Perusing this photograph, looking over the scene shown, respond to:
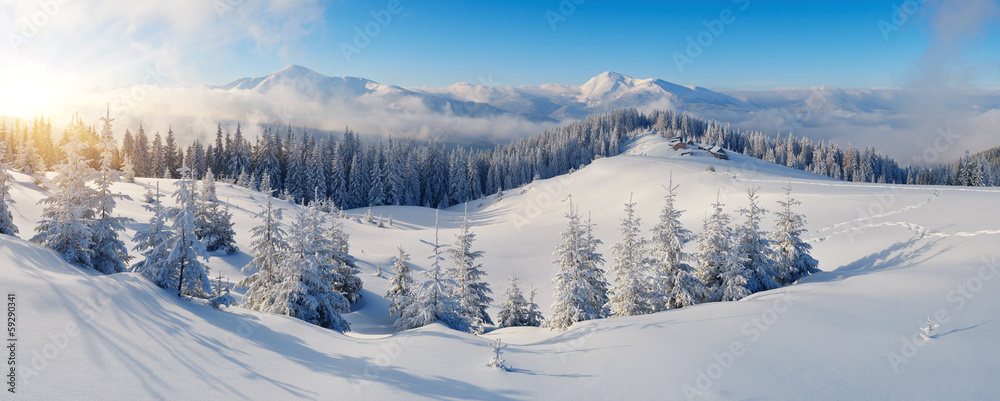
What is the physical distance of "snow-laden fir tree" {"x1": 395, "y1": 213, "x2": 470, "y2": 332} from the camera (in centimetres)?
1572

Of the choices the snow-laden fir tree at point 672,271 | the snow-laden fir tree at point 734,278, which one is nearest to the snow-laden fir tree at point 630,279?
the snow-laden fir tree at point 672,271

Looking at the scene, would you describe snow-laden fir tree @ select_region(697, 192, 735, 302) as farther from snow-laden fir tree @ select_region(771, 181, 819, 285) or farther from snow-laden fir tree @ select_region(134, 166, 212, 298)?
snow-laden fir tree @ select_region(134, 166, 212, 298)

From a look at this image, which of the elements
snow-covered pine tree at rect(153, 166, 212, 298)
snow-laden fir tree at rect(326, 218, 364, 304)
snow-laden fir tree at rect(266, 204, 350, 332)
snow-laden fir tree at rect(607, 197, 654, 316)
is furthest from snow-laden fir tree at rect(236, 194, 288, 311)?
snow-laden fir tree at rect(607, 197, 654, 316)

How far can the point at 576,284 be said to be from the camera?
56.5 ft

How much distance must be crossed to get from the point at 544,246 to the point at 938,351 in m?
33.4

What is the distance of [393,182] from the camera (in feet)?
284

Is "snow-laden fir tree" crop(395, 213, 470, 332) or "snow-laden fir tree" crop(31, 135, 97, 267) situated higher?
"snow-laden fir tree" crop(31, 135, 97, 267)

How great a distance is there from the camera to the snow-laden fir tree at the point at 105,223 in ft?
42.8

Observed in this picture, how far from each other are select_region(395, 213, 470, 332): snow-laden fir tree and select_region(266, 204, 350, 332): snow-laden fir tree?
284 cm

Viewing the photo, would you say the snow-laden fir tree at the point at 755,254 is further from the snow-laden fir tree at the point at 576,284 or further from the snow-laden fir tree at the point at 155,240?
the snow-laden fir tree at the point at 155,240

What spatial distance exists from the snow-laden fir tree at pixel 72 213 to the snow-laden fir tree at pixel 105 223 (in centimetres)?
18

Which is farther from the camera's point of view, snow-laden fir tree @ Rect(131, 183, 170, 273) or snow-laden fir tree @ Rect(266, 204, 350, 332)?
snow-laden fir tree @ Rect(266, 204, 350, 332)

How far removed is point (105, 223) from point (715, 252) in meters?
22.4

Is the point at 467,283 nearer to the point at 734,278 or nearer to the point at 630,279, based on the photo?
the point at 630,279
